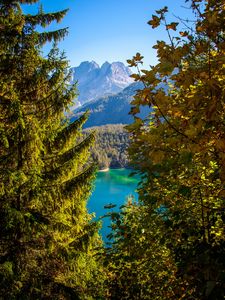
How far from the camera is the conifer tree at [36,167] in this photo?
8.14 m

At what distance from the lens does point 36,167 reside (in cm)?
817

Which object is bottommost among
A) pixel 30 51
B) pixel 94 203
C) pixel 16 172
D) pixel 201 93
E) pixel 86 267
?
pixel 94 203

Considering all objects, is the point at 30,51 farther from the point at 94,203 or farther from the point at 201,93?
the point at 94,203

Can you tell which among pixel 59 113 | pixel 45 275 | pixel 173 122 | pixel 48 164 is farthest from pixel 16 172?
pixel 173 122

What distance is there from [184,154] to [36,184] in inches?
251

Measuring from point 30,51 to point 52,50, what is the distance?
781mm

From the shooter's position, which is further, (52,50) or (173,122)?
(52,50)

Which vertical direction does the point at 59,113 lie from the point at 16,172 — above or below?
above

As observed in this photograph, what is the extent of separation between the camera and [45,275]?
30.1 ft

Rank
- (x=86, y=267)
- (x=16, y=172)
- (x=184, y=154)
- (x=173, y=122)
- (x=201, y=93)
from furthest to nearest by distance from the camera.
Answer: (x=86, y=267) → (x=16, y=172) → (x=173, y=122) → (x=184, y=154) → (x=201, y=93)

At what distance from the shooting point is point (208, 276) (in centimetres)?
244

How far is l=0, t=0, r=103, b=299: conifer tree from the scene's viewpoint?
8141 millimetres

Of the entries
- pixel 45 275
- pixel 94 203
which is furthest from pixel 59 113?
pixel 94 203

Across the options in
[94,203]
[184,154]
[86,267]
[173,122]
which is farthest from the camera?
[94,203]
